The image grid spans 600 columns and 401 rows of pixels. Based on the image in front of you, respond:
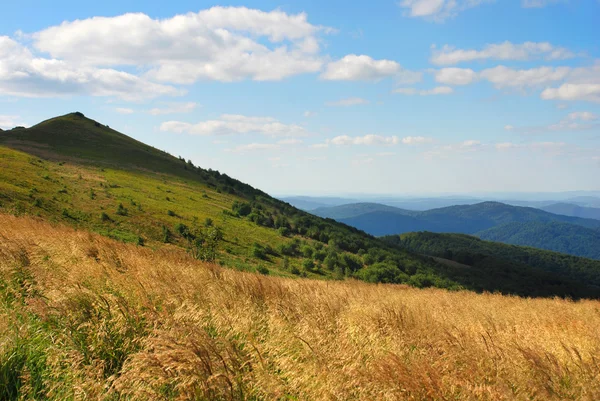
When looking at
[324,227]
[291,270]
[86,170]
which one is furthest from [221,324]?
[324,227]

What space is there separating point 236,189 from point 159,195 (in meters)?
37.2

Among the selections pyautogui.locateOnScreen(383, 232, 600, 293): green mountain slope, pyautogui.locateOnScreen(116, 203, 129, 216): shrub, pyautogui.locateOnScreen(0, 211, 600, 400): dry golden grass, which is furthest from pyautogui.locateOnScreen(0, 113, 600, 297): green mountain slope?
pyautogui.locateOnScreen(383, 232, 600, 293): green mountain slope

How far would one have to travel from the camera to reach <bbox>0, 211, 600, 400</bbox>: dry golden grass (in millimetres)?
3678

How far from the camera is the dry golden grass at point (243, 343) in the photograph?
3678 millimetres

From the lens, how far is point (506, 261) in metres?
129

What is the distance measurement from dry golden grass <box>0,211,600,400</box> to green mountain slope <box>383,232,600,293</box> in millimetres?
89461

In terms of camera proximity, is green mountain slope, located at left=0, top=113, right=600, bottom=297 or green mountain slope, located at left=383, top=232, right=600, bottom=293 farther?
green mountain slope, located at left=383, top=232, right=600, bottom=293

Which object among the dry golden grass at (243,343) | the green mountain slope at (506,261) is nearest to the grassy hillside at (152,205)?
the dry golden grass at (243,343)

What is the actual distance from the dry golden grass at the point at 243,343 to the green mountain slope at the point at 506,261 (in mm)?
89461

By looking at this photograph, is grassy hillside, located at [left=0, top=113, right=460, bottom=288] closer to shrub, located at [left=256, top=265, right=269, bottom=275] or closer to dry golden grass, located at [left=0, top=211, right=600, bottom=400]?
shrub, located at [left=256, top=265, right=269, bottom=275]

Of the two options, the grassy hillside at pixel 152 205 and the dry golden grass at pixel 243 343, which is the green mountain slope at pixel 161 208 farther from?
the dry golden grass at pixel 243 343

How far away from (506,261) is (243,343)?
477 ft

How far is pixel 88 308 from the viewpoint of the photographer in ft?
17.1

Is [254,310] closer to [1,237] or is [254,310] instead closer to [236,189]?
[1,237]
